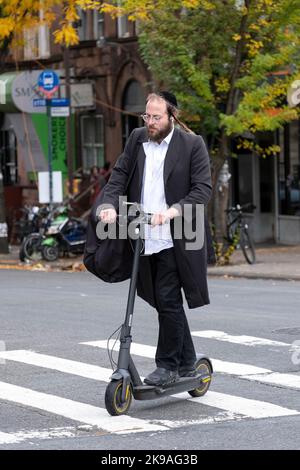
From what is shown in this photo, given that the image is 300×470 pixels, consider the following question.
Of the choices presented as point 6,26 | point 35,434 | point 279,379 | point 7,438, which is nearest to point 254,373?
point 279,379

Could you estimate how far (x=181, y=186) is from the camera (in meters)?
8.59

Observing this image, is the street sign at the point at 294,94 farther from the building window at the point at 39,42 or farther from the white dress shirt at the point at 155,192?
the building window at the point at 39,42

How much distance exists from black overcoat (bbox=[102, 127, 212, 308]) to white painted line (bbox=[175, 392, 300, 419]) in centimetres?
74

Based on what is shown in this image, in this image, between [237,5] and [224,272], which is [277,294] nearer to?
[224,272]

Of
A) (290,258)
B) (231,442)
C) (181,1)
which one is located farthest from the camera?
(290,258)

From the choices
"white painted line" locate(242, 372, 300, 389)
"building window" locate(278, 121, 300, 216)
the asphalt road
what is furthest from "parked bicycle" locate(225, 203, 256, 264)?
"white painted line" locate(242, 372, 300, 389)

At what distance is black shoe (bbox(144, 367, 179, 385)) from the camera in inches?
335

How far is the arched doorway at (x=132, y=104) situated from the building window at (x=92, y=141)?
1.43m

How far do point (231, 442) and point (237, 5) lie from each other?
1622 centimetres

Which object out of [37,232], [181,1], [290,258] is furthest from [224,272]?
[37,232]

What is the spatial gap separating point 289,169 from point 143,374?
64.0 ft

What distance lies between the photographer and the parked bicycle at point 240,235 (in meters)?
23.1

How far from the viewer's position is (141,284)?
8.75m

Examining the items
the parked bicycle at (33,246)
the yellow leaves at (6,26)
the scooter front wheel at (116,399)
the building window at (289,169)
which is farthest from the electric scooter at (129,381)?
the building window at (289,169)
